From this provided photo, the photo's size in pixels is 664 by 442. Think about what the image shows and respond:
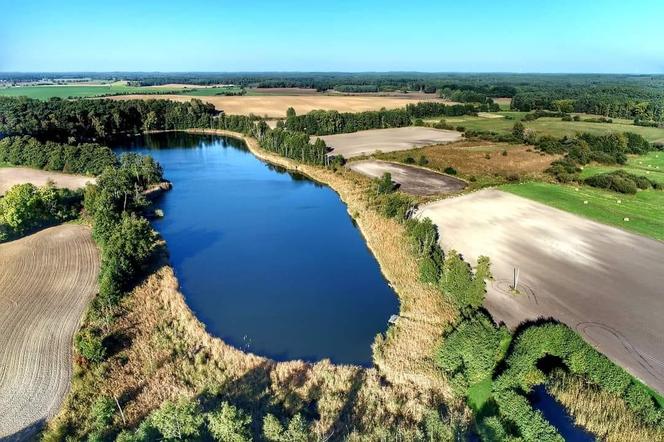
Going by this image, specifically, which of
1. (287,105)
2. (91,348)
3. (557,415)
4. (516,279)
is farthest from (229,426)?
(287,105)

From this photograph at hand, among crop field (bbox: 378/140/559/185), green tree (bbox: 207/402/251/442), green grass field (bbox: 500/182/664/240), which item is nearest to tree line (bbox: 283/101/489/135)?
crop field (bbox: 378/140/559/185)

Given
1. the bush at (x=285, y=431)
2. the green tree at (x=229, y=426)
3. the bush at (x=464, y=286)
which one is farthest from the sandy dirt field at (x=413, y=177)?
the green tree at (x=229, y=426)

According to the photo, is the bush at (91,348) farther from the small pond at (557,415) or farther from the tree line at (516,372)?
the small pond at (557,415)

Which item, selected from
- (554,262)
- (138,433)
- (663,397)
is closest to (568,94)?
(554,262)

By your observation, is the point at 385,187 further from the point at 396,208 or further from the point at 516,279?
the point at 516,279

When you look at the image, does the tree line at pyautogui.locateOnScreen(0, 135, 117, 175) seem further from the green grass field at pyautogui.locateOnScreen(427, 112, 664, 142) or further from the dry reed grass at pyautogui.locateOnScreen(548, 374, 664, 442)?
the green grass field at pyautogui.locateOnScreen(427, 112, 664, 142)

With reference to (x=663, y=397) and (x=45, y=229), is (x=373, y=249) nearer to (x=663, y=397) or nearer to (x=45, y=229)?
(x=663, y=397)
